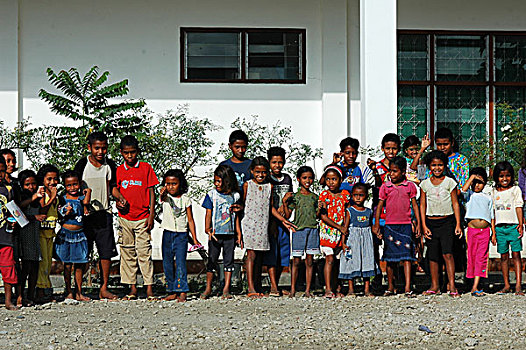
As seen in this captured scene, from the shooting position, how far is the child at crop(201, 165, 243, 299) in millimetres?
8297

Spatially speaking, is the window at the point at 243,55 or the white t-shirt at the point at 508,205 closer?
the white t-shirt at the point at 508,205

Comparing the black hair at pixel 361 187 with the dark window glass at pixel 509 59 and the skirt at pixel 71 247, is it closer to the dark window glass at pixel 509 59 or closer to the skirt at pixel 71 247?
the skirt at pixel 71 247

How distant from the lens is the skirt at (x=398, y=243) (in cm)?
839

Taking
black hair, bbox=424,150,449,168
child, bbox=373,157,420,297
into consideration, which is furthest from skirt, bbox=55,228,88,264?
black hair, bbox=424,150,449,168

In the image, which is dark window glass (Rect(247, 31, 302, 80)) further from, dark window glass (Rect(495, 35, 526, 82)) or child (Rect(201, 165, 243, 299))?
child (Rect(201, 165, 243, 299))

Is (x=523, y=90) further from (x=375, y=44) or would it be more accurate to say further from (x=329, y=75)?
(x=375, y=44)

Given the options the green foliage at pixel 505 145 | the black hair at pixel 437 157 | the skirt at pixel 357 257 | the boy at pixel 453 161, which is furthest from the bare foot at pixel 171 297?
the green foliage at pixel 505 145

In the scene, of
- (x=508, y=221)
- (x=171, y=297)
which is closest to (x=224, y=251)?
(x=171, y=297)

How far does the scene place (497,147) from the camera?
39.6 feet

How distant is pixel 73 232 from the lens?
8133 mm

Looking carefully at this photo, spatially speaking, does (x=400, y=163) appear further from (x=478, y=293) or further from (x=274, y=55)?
(x=274, y=55)

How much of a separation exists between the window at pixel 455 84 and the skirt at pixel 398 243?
14.1 feet

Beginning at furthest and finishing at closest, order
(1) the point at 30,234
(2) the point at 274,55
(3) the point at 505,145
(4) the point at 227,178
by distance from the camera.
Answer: (2) the point at 274,55, (3) the point at 505,145, (4) the point at 227,178, (1) the point at 30,234

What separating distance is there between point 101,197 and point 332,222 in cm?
Answer: 234
